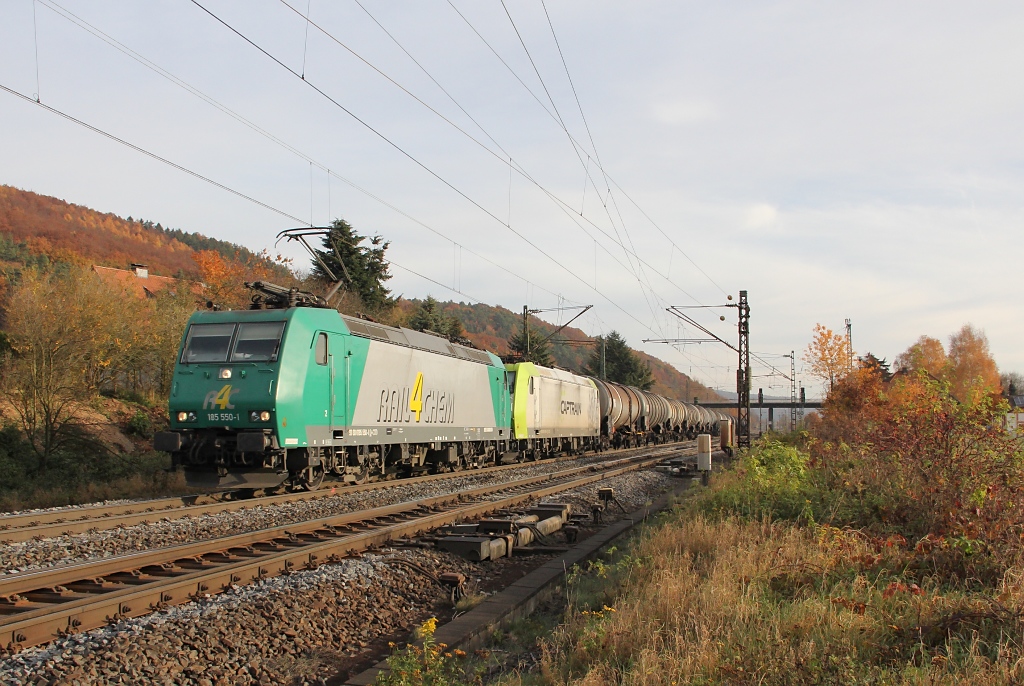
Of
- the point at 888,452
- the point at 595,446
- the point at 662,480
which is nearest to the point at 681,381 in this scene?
the point at 595,446

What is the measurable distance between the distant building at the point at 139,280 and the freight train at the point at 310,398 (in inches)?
506

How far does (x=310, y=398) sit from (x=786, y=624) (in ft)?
34.5

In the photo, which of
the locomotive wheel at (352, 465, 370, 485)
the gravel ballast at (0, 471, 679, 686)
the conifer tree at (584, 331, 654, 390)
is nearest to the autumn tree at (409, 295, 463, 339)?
the conifer tree at (584, 331, 654, 390)

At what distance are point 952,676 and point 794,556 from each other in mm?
3299

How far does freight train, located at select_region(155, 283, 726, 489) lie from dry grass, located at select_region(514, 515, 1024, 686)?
306 inches

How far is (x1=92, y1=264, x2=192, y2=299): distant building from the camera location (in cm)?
2739

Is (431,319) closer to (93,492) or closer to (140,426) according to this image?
(140,426)

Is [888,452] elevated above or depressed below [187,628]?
above

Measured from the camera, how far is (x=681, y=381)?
178 metres

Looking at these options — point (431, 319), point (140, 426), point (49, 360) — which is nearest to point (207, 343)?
A: point (49, 360)

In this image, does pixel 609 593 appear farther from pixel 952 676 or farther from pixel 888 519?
pixel 888 519

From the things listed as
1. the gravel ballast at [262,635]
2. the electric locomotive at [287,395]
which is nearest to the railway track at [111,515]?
the electric locomotive at [287,395]

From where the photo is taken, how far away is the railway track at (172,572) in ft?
19.6

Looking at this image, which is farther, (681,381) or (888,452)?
(681,381)
